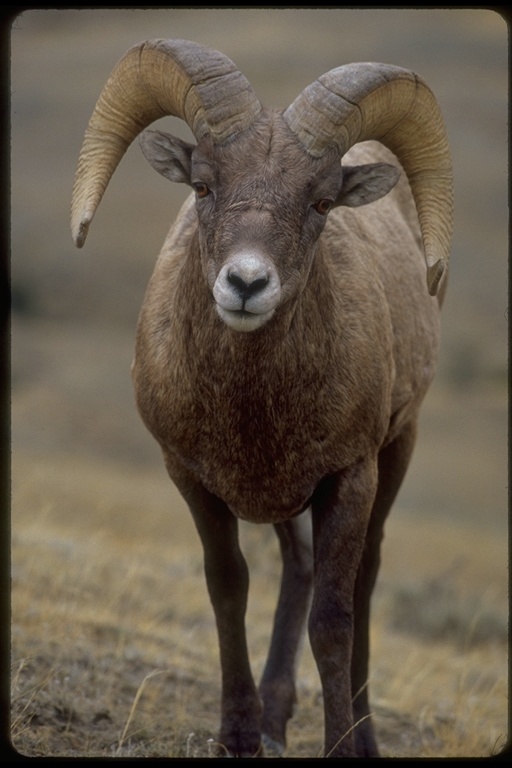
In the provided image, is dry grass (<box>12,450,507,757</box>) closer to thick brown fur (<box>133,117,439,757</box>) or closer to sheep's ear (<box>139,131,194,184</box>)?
thick brown fur (<box>133,117,439,757</box>)

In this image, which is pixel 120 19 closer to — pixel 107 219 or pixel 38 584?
pixel 107 219

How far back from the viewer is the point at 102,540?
41.9ft

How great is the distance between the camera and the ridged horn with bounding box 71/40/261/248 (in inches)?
216

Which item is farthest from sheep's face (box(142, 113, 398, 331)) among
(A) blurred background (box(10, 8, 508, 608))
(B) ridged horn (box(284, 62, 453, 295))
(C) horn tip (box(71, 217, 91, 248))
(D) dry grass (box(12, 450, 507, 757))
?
(A) blurred background (box(10, 8, 508, 608))

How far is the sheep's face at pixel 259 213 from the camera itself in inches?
193

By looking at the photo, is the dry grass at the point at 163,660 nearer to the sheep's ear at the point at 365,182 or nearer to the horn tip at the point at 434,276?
the horn tip at the point at 434,276

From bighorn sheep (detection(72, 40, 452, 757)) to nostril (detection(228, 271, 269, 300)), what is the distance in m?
0.08

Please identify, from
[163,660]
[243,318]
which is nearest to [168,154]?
[243,318]

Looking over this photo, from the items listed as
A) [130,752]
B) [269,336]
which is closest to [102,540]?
[130,752]

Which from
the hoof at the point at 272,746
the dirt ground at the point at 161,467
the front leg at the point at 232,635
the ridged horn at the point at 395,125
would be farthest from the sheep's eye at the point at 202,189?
the hoof at the point at 272,746

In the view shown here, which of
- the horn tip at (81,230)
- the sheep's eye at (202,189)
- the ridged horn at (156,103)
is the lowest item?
the horn tip at (81,230)

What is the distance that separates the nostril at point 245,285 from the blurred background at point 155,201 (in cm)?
2217

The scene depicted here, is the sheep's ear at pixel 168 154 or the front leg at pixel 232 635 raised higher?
the sheep's ear at pixel 168 154

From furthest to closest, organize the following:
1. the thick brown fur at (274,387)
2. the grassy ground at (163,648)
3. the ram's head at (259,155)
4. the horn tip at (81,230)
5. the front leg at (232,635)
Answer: the grassy ground at (163,648) < the front leg at (232,635) < the horn tip at (81,230) < the thick brown fur at (274,387) < the ram's head at (259,155)
